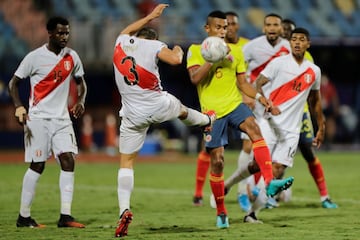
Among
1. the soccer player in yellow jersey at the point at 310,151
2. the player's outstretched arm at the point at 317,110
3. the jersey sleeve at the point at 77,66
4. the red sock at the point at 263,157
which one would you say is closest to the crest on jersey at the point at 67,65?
the jersey sleeve at the point at 77,66

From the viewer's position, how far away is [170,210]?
12508 mm

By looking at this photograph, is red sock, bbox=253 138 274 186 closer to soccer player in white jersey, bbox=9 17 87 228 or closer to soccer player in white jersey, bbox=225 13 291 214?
soccer player in white jersey, bbox=9 17 87 228

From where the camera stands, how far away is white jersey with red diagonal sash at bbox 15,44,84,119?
10.8 metres

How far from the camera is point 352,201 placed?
43.5 feet

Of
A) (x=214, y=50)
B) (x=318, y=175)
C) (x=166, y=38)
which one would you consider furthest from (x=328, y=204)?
(x=166, y=38)

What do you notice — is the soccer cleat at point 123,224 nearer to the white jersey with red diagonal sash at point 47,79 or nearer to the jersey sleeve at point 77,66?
the white jersey with red diagonal sash at point 47,79

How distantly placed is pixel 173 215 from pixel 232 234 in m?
2.26

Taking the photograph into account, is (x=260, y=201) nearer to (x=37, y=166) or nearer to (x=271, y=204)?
(x=271, y=204)

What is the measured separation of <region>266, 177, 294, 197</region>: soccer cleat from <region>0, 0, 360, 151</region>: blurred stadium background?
15.4 m

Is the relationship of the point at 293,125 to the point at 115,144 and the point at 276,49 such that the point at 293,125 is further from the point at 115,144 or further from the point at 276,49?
the point at 115,144

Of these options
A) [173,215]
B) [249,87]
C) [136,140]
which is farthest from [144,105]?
[173,215]

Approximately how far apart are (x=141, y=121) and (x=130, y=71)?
534 mm

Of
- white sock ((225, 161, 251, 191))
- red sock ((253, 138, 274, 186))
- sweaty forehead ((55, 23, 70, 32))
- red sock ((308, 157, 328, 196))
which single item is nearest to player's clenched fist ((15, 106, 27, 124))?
sweaty forehead ((55, 23, 70, 32))

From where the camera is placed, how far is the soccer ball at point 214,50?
9984 mm
